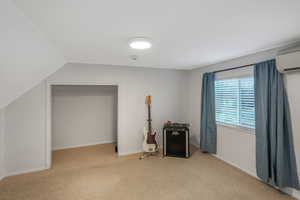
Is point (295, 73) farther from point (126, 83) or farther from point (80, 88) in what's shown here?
point (80, 88)

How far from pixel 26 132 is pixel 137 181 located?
2.26m

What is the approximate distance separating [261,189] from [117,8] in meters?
3.09

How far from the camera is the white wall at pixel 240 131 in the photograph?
214cm

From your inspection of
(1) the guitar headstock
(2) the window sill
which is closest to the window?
(2) the window sill

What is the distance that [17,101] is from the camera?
284 centimetres

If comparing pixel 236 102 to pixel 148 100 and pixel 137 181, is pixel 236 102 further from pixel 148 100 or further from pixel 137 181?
pixel 137 181

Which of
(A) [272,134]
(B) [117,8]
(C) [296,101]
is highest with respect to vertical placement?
(B) [117,8]

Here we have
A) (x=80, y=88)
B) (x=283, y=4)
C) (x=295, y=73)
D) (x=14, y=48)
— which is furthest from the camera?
(x=80, y=88)

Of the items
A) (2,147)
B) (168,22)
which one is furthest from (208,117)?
(2,147)

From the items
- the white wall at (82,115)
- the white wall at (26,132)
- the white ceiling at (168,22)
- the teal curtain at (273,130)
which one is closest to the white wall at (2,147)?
the white wall at (26,132)

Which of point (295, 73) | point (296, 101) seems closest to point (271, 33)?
point (295, 73)

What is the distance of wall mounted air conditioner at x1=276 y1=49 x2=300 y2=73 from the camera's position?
199 cm

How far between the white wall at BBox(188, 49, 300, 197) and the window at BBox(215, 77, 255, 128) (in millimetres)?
185

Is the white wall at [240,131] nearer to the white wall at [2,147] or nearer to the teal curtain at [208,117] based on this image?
the teal curtain at [208,117]
